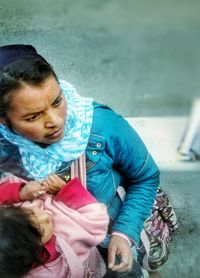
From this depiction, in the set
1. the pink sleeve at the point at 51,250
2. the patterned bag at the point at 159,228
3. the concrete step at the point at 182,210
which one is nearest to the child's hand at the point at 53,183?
the pink sleeve at the point at 51,250

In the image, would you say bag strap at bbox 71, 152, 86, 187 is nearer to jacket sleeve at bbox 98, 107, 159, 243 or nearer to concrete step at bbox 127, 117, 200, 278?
jacket sleeve at bbox 98, 107, 159, 243

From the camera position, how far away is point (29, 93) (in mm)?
843

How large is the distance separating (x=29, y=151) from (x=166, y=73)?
90 centimetres

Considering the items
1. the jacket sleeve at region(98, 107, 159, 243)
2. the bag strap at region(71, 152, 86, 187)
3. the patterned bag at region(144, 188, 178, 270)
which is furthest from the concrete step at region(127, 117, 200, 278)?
the bag strap at region(71, 152, 86, 187)

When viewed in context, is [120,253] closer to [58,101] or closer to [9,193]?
[9,193]

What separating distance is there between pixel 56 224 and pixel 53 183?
0.35ft

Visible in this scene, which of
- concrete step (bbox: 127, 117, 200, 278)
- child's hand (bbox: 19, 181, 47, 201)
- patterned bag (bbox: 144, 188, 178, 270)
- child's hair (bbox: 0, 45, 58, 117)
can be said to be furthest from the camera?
concrete step (bbox: 127, 117, 200, 278)

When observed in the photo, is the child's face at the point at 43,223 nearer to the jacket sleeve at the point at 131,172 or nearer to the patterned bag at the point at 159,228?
the jacket sleeve at the point at 131,172

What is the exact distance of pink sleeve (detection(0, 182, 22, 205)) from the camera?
39.0 inches

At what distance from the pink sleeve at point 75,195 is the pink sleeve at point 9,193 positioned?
0.10 m

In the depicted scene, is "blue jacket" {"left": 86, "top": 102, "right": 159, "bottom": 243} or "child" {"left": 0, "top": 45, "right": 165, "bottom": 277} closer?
"child" {"left": 0, "top": 45, "right": 165, "bottom": 277}

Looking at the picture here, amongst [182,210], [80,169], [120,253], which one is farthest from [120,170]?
[182,210]

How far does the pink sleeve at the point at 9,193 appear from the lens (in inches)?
39.0

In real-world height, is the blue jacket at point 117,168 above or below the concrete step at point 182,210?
above
